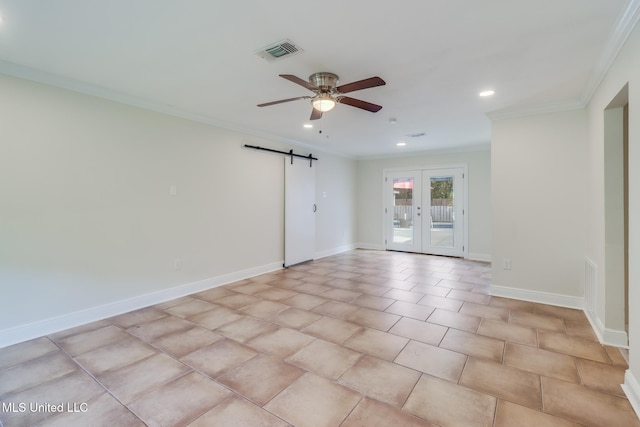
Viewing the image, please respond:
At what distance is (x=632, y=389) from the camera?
1877 mm

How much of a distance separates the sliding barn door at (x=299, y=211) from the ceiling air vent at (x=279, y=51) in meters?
3.22

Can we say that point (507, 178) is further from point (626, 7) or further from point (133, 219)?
point (133, 219)

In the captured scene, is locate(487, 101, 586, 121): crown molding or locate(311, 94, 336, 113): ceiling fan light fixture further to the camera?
locate(487, 101, 586, 121): crown molding

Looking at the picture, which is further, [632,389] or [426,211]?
[426,211]

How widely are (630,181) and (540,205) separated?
184cm

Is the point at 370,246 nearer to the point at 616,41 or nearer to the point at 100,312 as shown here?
the point at 100,312

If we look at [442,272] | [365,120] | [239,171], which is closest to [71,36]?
[239,171]

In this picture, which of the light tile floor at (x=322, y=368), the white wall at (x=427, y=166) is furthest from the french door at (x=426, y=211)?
the light tile floor at (x=322, y=368)

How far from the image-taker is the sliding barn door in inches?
223

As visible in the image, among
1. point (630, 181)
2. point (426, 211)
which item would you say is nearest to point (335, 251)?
point (426, 211)

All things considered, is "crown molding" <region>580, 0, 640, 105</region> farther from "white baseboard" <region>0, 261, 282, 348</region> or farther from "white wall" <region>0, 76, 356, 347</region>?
"white baseboard" <region>0, 261, 282, 348</region>

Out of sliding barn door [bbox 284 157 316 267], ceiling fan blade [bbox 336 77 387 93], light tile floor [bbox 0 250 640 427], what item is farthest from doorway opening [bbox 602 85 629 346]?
sliding barn door [bbox 284 157 316 267]

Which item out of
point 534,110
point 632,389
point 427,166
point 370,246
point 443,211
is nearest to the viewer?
point 632,389

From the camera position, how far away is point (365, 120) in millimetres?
4293
